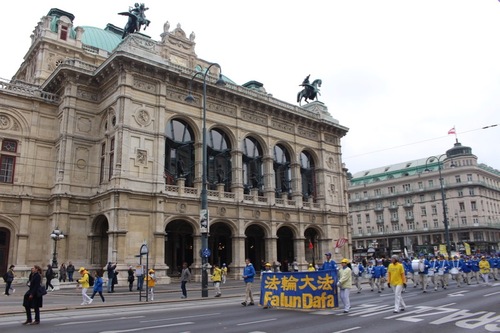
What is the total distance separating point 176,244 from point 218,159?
8303 millimetres

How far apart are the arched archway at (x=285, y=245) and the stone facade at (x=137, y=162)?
0.59 m

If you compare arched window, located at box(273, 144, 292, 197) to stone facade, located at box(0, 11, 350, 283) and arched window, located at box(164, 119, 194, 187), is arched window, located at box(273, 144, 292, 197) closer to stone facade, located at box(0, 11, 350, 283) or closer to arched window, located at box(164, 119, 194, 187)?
stone facade, located at box(0, 11, 350, 283)

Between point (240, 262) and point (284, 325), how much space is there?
80.2 feet

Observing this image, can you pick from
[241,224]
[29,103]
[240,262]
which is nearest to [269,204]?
[241,224]

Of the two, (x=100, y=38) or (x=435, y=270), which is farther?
(x=100, y=38)

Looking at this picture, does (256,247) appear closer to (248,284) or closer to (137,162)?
(137,162)

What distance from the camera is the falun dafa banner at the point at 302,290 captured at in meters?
13.8

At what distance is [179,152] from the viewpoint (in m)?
35.0

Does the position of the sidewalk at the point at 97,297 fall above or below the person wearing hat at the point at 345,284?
below

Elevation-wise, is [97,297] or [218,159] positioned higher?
[218,159]

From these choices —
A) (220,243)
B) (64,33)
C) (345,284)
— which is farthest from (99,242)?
(345,284)

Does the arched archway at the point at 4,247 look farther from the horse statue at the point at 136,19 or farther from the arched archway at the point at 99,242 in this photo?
the horse statue at the point at 136,19

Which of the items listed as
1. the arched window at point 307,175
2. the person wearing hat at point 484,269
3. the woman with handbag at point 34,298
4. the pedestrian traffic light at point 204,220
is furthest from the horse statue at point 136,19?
the person wearing hat at point 484,269

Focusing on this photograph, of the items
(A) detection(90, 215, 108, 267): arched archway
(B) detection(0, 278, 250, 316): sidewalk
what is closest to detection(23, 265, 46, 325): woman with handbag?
(B) detection(0, 278, 250, 316): sidewalk
